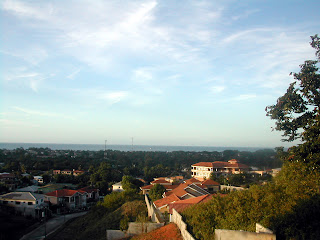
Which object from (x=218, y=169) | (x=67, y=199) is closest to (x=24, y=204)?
(x=67, y=199)

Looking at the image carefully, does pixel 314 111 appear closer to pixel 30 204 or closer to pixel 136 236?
pixel 136 236

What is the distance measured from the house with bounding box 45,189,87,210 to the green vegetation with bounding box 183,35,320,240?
24.5 metres

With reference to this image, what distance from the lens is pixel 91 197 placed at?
1459 inches

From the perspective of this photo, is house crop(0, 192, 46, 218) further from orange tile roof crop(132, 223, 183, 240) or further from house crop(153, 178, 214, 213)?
orange tile roof crop(132, 223, 183, 240)

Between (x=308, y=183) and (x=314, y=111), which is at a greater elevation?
(x=314, y=111)

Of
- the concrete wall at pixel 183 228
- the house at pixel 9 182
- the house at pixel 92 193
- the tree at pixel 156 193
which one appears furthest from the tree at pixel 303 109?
the house at pixel 9 182

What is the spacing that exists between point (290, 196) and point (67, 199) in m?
28.8

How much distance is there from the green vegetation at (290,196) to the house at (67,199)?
80.5 ft

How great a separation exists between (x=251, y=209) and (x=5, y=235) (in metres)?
18.8

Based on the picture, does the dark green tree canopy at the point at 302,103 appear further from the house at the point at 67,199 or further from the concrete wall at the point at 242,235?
the house at the point at 67,199

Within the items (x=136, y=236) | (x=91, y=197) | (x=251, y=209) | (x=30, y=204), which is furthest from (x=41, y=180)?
(x=251, y=209)

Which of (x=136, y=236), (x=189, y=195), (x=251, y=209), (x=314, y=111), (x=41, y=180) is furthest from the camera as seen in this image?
(x=41, y=180)

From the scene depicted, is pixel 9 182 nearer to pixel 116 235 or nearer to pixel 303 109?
pixel 116 235

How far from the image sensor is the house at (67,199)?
3191 centimetres
